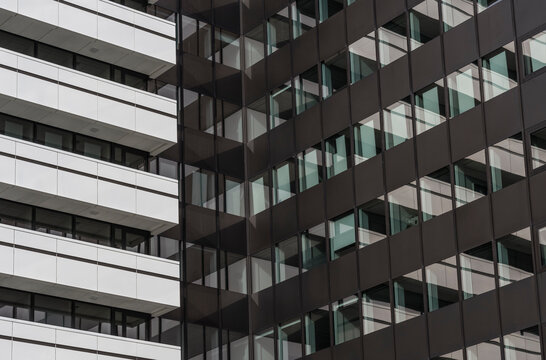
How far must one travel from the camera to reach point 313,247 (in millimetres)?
46406

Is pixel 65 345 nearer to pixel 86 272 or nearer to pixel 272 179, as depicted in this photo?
pixel 86 272

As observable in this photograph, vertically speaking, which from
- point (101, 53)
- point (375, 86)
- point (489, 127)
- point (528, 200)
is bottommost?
point (528, 200)

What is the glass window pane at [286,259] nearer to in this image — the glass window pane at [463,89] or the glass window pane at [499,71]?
the glass window pane at [463,89]

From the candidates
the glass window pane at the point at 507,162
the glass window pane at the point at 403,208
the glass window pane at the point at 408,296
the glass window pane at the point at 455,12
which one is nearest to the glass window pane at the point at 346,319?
the glass window pane at the point at 408,296

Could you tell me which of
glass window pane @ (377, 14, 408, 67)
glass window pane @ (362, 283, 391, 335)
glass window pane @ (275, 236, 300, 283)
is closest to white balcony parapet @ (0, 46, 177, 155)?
glass window pane @ (275, 236, 300, 283)

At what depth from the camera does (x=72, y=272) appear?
46.5m

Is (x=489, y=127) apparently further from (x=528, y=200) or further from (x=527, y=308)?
(x=527, y=308)

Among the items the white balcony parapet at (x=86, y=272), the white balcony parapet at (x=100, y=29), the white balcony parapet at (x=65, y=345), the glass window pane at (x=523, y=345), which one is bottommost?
the glass window pane at (x=523, y=345)

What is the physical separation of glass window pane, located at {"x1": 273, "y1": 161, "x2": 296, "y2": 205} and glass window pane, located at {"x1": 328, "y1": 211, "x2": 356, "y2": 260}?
3.50m

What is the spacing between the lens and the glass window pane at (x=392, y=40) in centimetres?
4441

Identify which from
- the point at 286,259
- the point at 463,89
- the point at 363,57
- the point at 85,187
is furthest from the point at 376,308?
the point at 85,187

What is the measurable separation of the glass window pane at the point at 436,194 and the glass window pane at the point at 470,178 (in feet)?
1.39

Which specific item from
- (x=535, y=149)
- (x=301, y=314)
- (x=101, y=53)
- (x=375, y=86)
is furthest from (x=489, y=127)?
(x=101, y=53)

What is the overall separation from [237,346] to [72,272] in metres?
7.66
